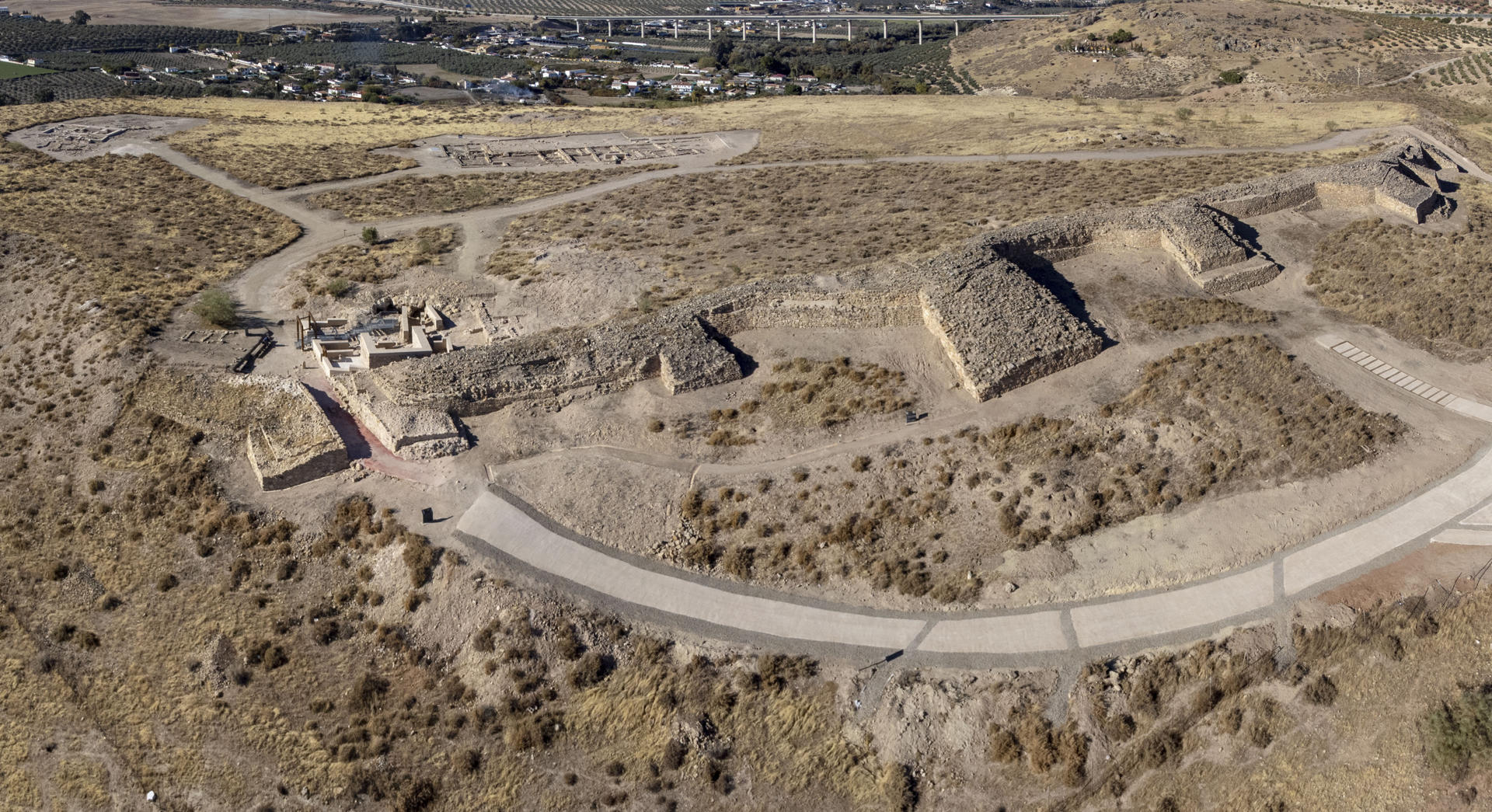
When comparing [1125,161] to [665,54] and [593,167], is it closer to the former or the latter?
[593,167]

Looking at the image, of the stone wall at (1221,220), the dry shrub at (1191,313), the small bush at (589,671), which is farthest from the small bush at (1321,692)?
the stone wall at (1221,220)

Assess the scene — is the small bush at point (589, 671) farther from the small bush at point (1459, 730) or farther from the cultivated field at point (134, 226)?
the cultivated field at point (134, 226)

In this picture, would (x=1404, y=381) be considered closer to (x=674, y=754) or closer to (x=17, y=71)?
(x=674, y=754)

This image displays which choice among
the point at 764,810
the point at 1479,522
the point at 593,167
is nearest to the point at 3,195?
the point at 593,167

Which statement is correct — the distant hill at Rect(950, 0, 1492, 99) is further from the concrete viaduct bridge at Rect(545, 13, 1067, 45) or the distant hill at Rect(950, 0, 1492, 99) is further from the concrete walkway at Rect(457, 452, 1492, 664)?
the concrete walkway at Rect(457, 452, 1492, 664)

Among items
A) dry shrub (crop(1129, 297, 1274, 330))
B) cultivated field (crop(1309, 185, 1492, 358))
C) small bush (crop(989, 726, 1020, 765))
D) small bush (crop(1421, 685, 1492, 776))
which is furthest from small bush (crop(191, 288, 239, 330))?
cultivated field (crop(1309, 185, 1492, 358))

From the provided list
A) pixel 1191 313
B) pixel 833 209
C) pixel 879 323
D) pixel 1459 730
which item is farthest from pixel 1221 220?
pixel 1459 730

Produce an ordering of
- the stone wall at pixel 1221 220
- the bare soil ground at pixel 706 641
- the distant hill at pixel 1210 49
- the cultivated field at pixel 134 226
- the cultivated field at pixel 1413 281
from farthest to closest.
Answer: the distant hill at pixel 1210 49 < the cultivated field at pixel 134 226 < the stone wall at pixel 1221 220 < the cultivated field at pixel 1413 281 < the bare soil ground at pixel 706 641
